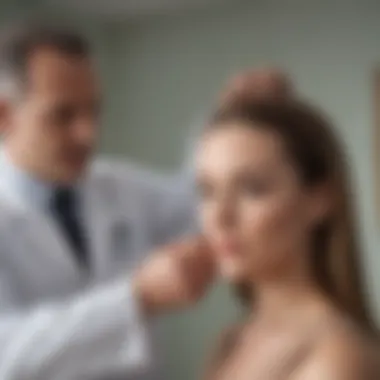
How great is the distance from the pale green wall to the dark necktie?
0.08 meters

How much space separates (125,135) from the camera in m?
0.93

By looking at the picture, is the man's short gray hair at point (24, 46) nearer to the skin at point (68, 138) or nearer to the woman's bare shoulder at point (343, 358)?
the skin at point (68, 138)

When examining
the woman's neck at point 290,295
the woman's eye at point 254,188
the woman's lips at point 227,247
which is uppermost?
the woman's eye at point 254,188

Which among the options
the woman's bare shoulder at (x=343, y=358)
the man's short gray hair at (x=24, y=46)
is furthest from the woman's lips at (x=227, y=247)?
the man's short gray hair at (x=24, y=46)

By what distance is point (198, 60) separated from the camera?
940 millimetres

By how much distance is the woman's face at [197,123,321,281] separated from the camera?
88 centimetres

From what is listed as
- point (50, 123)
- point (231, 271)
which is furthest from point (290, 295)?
point (50, 123)

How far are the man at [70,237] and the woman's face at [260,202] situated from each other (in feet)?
0.16

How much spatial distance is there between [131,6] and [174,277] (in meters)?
0.31

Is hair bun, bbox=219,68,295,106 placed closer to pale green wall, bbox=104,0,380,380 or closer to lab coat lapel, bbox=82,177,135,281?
pale green wall, bbox=104,0,380,380

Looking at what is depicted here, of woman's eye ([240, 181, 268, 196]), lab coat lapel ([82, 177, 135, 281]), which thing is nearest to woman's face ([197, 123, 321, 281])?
woman's eye ([240, 181, 268, 196])

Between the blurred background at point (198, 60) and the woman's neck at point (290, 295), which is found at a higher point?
the blurred background at point (198, 60)

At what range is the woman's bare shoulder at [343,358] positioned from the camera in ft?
2.68

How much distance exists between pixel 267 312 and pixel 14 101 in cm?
36
